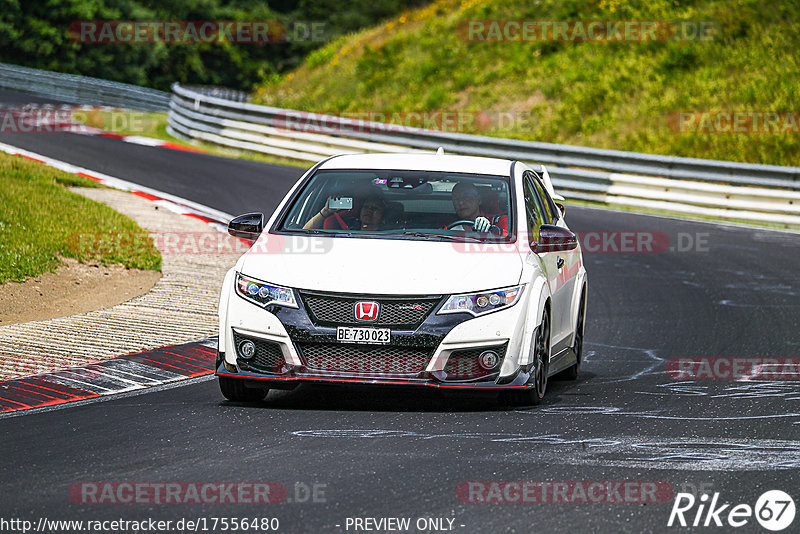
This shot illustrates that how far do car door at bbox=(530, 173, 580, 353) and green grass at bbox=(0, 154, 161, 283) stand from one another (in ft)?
18.1

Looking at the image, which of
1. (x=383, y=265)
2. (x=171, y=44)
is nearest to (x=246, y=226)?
(x=383, y=265)

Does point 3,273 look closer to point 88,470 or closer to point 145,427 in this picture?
point 145,427

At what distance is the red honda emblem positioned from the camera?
7469 mm

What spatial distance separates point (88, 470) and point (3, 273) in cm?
681

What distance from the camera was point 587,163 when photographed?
24.3m

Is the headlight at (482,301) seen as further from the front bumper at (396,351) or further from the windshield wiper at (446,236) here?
the windshield wiper at (446,236)

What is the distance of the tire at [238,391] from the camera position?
7910 millimetres

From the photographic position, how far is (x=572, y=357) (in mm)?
9469

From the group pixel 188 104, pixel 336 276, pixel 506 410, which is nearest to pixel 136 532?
pixel 336 276

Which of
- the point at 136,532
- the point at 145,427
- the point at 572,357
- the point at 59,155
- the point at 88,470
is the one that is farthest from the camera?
the point at 59,155
